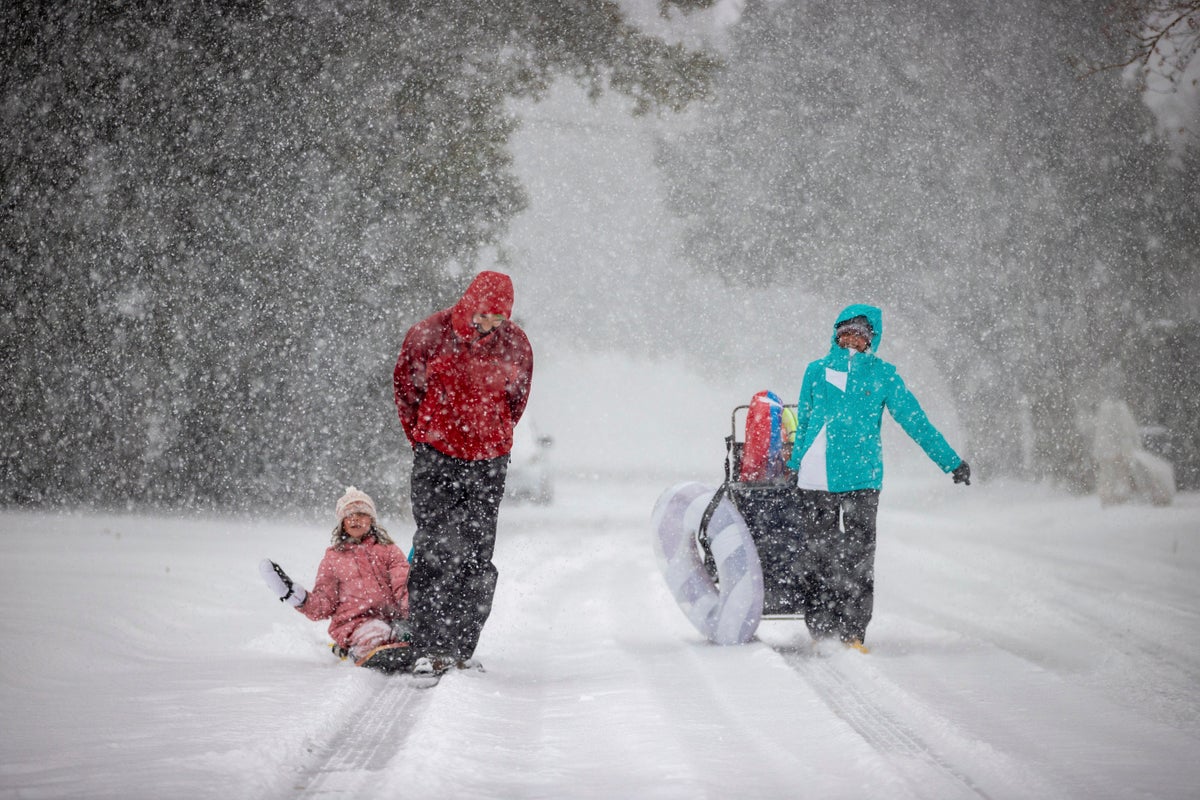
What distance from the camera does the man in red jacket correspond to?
4559 millimetres

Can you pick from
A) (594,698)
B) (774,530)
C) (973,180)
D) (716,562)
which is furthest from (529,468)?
(594,698)

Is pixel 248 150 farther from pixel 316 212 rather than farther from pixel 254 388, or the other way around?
pixel 254 388

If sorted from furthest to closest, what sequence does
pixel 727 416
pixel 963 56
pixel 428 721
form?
pixel 727 416
pixel 963 56
pixel 428 721

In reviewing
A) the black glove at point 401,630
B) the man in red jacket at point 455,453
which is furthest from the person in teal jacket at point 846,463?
the black glove at point 401,630

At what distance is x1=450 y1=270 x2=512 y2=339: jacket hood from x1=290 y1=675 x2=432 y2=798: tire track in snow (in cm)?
158

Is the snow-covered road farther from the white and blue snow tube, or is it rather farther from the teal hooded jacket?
the teal hooded jacket

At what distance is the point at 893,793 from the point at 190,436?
1134cm

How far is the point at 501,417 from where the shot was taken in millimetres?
4652

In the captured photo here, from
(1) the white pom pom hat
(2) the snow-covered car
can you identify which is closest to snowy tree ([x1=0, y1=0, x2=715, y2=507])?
(2) the snow-covered car

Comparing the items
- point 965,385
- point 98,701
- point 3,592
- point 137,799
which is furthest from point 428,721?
point 965,385

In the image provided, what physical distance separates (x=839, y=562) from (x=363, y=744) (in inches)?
111

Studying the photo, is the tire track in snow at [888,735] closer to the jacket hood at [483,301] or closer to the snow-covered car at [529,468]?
the jacket hood at [483,301]

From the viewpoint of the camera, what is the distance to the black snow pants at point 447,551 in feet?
15.0

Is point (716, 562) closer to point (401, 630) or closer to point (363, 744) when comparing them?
point (401, 630)
